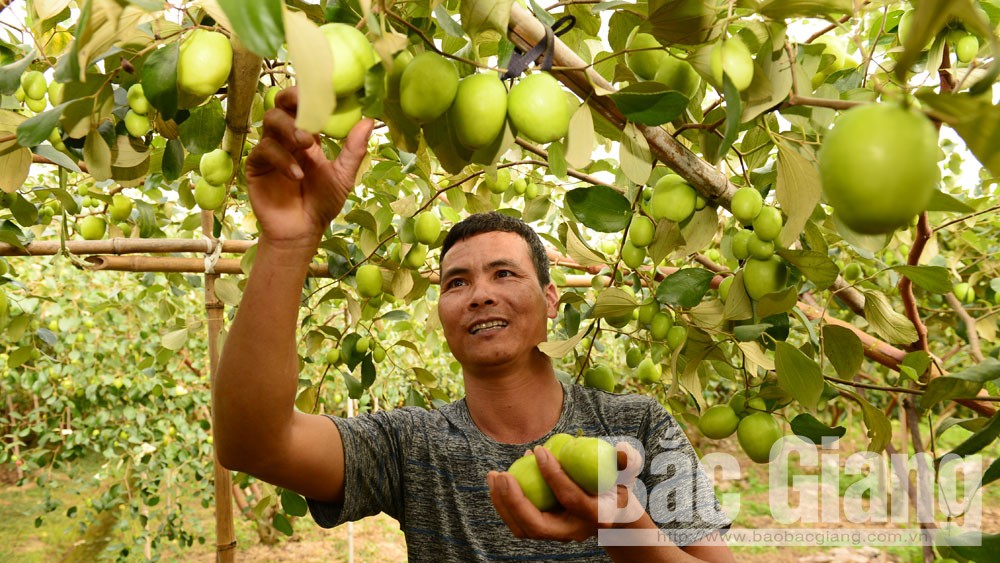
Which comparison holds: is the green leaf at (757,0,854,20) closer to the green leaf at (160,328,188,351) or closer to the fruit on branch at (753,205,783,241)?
the fruit on branch at (753,205,783,241)

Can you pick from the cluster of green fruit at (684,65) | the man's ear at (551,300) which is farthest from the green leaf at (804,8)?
the man's ear at (551,300)

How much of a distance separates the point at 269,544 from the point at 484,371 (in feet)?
15.6

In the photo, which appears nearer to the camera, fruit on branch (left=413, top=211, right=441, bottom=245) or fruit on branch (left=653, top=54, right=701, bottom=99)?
fruit on branch (left=653, top=54, right=701, bottom=99)

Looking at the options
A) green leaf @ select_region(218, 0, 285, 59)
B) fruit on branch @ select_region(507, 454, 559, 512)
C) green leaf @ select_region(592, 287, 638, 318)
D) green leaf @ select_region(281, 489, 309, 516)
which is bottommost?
green leaf @ select_region(281, 489, 309, 516)

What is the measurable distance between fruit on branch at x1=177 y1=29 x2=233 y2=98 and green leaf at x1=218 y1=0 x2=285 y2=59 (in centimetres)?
31

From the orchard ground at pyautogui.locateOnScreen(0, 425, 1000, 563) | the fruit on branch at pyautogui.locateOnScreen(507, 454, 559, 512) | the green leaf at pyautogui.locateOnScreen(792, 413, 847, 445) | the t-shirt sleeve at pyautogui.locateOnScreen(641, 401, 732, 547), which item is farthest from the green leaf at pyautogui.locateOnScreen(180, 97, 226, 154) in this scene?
the orchard ground at pyautogui.locateOnScreen(0, 425, 1000, 563)

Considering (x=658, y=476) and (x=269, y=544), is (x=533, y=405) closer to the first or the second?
(x=658, y=476)

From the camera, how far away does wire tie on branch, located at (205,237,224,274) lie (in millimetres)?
1778

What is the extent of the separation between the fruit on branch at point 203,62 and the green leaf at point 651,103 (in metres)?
0.43

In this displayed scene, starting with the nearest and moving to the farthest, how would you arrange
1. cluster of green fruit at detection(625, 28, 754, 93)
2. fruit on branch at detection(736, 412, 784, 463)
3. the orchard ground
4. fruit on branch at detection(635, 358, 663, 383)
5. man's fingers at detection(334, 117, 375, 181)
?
cluster of green fruit at detection(625, 28, 754, 93) < man's fingers at detection(334, 117, 375, 181) < fruit on branch at detection(736, 412, 784, 463) < fruit on branch at detection(635, 358, 663, 383) < the orchard ground

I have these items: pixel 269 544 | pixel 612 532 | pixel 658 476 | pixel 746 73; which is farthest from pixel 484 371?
pixel 269 544

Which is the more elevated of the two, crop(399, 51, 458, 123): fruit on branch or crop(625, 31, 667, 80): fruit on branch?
crop(625, 31, 667, 80): fruit on branch

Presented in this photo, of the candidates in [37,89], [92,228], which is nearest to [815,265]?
[37,89]

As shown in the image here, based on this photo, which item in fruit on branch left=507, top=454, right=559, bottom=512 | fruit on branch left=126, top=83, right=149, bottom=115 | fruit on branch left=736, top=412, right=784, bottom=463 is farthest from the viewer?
fruit on branch left=736, top=412, right=784, bottom=463
